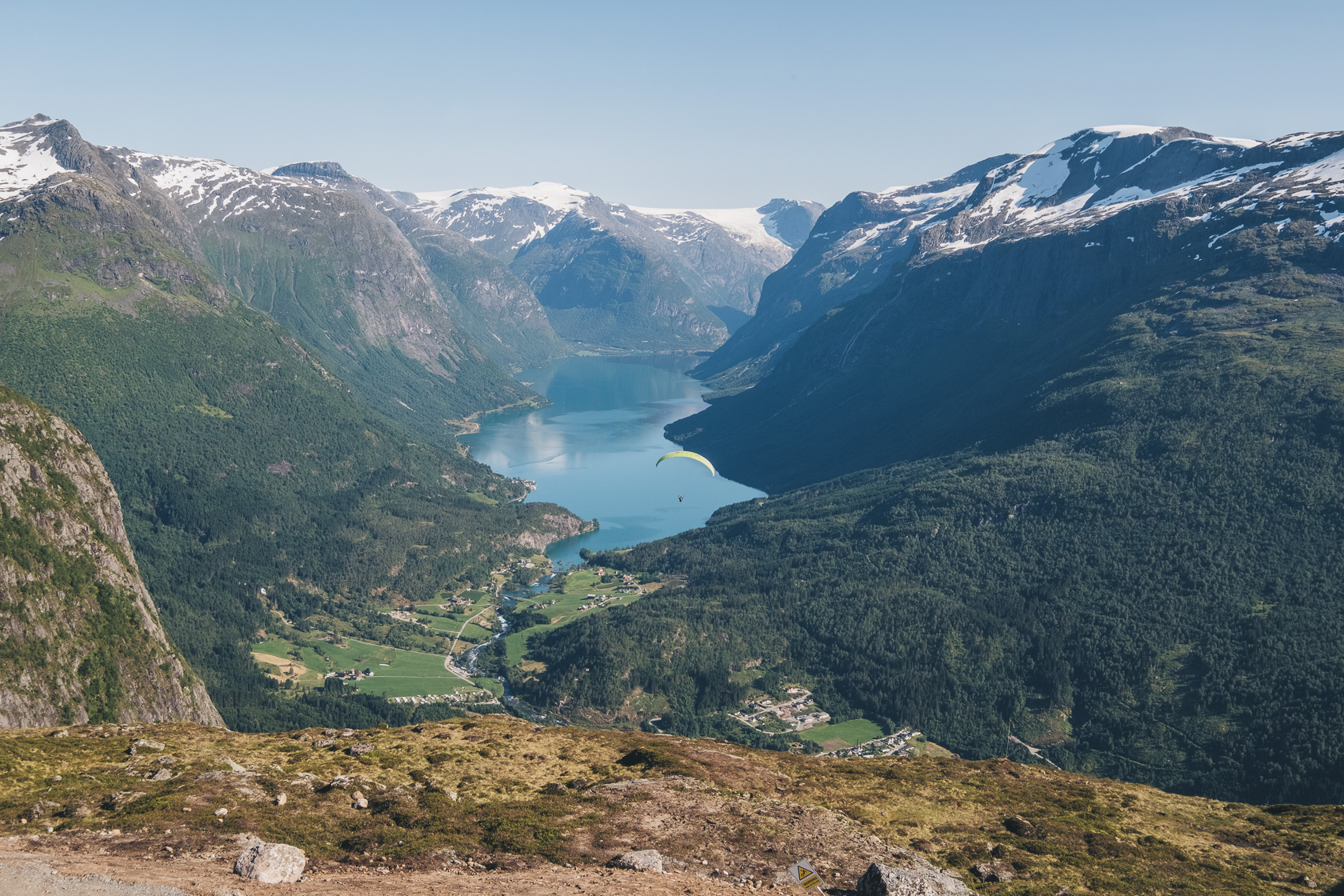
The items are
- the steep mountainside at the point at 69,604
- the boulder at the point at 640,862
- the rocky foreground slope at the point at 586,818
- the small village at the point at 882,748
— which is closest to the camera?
the rocky foreground slope at the point at 586,818

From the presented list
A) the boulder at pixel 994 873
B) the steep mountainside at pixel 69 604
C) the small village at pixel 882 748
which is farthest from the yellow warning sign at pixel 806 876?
the small village at pixel 882 748

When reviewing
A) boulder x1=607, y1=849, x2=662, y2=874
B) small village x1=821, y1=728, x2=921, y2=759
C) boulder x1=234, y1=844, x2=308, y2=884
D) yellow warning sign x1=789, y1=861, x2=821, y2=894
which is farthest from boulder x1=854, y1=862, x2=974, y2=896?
small village x1=821, y1=728, x2=921, y2=759

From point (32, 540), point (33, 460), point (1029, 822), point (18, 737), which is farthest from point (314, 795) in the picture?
point (33, 460)

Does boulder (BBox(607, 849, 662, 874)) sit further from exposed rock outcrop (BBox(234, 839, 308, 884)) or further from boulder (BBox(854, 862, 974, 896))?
exposed rock outcrop (BBox(234, 839, 308, 884))

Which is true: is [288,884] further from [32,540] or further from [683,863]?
[32,540]

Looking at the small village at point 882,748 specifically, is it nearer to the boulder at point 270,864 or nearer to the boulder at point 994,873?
the boulder at point 994,873

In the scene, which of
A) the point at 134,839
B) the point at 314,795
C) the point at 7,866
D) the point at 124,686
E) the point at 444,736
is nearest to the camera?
the point at 7,866
